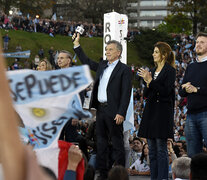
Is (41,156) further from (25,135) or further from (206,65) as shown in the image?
(206,65)

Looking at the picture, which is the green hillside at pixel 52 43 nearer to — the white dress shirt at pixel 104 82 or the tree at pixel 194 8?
the tree at pixel 194 8

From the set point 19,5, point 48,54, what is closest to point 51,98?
point 48,54

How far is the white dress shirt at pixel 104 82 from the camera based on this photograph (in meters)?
5.14

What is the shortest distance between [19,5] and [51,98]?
174 feet

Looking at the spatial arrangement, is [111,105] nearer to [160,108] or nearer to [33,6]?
[160,108]

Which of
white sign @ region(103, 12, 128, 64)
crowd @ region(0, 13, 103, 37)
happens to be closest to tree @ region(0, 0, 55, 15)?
crowd @ region(0, 13, 103, 37)

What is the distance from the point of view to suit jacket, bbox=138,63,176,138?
492 centimetres

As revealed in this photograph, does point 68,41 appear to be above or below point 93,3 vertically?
below

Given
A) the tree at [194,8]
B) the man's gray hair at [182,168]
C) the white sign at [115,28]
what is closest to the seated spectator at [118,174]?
the man's gray hair at [182,168]

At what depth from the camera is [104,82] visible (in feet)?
17.1

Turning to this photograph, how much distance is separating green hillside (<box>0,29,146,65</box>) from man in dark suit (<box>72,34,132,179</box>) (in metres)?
33.5

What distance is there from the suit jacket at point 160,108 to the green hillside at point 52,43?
3384 centimetres

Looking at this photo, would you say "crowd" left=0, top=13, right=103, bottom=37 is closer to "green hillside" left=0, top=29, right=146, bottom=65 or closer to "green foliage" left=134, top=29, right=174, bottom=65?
"green hillside" left=0, top=29, right=146, bottom=65

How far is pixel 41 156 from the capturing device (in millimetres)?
1889
